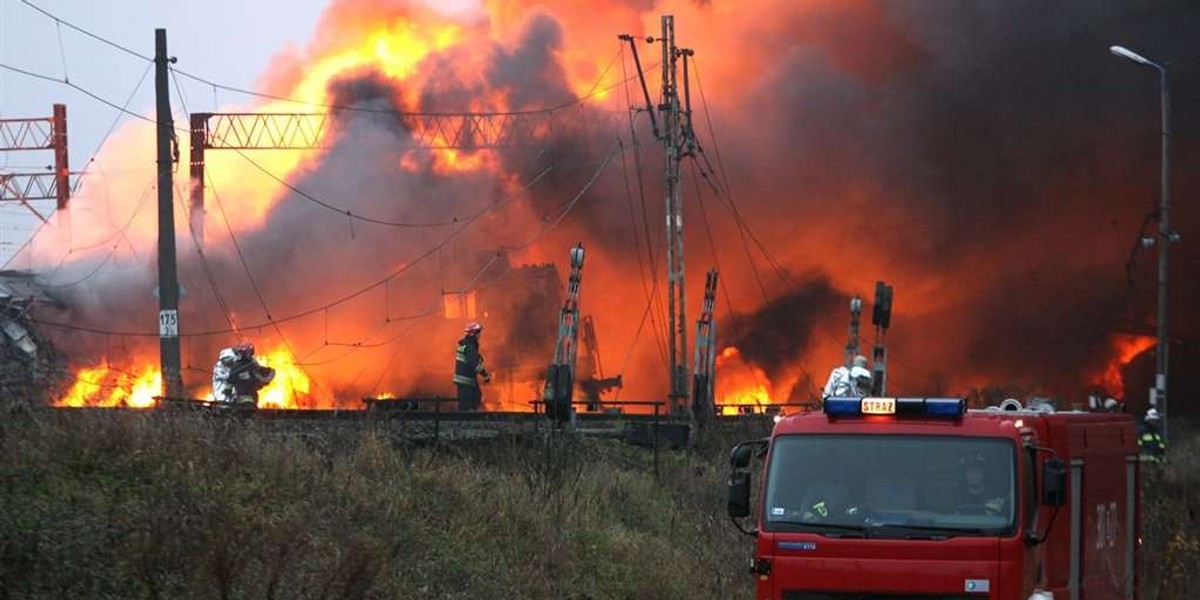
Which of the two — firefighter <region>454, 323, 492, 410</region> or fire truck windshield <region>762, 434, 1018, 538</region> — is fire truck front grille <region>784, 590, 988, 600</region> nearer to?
fire truck windshield <region>762, 434, 1018, 538</region>

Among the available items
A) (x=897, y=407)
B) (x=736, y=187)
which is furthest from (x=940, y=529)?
(x=736, y=187)

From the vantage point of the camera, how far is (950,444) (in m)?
12.0

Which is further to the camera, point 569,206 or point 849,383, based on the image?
point 569,206

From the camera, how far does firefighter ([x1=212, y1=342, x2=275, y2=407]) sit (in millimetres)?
23750

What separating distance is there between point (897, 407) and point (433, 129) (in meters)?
30.5

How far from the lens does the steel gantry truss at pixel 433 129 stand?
41.7 meters

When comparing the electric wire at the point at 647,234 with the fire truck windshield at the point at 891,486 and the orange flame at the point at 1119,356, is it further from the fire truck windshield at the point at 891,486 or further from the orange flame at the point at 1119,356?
the fire truck windshield at the point at 891,486

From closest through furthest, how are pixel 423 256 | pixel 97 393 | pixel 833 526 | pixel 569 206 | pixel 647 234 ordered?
pixel 833 526, pixel 97 393, pixel 423 256, pixel 569 206, pixel 647 234

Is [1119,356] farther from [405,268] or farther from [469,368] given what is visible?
[469,368]

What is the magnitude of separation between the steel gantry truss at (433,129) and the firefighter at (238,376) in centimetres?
1726

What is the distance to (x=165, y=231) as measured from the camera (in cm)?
2848

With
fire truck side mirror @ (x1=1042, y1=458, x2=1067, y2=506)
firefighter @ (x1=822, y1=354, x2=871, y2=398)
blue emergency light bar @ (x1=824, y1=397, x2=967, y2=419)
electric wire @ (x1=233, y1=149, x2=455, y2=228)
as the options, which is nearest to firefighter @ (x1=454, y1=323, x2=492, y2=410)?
firefighter @ (x1=822, y1=354, x2=871, y2=398)

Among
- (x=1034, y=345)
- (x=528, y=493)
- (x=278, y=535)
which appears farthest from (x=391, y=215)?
(x=278, y=535)

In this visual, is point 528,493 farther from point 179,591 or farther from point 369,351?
point 369,351
